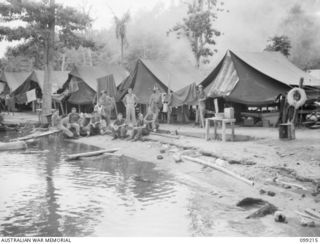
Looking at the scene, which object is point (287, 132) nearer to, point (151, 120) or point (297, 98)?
point (297, 98)

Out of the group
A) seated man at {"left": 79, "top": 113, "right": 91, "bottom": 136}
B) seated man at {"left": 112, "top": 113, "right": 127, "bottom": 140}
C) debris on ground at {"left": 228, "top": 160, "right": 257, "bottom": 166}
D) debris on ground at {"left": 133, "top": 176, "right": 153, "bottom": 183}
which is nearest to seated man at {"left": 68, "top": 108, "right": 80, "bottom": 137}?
seated man at {"left": 79, "top": 113, "right": 91, "bottom": 136}

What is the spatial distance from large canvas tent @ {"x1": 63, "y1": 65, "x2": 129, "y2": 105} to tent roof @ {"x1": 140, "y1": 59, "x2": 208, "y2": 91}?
296 centimetres

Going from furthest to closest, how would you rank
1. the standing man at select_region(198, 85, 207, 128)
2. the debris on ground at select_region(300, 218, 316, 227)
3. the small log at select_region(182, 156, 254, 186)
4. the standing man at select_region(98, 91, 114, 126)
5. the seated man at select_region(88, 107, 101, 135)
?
the standing man at select_region(98, 91, 114, 126)
the seated man at select_region(88, 107, 101, 135)
the standing man at select_region(198, 85, 207, 128)
the small log at select_region(182, 156, 254, 186)
the debris on ground at select_region(300, 218, 316, 227)

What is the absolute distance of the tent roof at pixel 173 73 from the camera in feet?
62.1

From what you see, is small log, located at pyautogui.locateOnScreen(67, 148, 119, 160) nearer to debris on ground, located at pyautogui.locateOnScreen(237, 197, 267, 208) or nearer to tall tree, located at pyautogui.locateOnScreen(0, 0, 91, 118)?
debris on ground, located at pyautogui.locateOnScreen(237, 197, 267, 208)

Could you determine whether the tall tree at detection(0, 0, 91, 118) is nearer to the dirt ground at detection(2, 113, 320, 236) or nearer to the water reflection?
the dirt ground at detection(2, 113, 320, 236)

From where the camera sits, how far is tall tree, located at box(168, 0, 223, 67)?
78.4 ft

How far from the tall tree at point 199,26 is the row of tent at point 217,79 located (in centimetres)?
390

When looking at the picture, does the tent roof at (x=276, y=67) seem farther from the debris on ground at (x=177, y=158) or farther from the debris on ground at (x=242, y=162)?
the debris on ground at (x=242, y=162)

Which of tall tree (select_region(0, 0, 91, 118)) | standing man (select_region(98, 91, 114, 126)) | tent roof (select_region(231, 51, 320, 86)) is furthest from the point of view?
tall tree (select_region(0, 0, 91, 118))

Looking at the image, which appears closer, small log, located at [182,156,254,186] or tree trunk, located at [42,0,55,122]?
small log, located at [182,156,254,186]

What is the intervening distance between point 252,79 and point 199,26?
32.2 ft

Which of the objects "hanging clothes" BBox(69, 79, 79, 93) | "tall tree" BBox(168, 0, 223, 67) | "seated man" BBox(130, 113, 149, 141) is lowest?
"seated man" BBox(130, 113, 149, 141)

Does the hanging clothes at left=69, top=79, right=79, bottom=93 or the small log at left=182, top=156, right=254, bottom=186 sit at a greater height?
the hanging clothes at left=69, top=79, right=79, bottom=93
